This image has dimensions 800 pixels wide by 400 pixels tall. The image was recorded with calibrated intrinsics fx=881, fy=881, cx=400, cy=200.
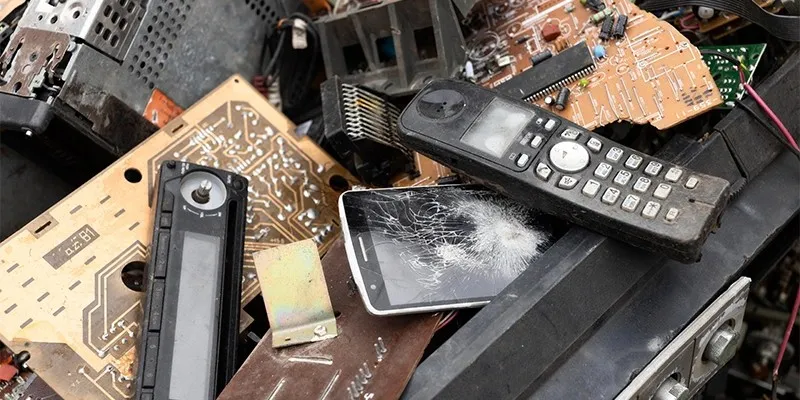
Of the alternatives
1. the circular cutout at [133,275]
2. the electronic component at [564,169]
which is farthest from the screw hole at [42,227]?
the electronic component at [564,169]

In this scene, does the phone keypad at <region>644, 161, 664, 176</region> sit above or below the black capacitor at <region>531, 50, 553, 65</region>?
above

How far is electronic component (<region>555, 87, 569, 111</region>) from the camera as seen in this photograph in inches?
49.8

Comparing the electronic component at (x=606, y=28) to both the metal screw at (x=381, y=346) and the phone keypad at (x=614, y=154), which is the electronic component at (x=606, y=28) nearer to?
the phone keypad at (x=614, y=154)

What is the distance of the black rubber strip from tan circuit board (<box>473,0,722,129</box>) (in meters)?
0.07

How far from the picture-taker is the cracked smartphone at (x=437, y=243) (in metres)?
1.03

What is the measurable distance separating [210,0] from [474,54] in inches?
17.3

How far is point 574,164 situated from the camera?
1069 millimetres

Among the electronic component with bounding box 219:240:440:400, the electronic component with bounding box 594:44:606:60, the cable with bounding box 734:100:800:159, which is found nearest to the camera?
the electronic component with bounding box 219:240:440:400

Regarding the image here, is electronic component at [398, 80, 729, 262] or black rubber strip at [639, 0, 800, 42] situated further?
black rubber strip at [639, 0, 800, 42]

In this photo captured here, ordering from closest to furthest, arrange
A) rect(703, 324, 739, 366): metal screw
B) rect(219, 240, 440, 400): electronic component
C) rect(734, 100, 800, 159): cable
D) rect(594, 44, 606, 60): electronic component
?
rect(219, 240, 440, 400): electronic component < rect(703, 324, 739, 366): metal screw < rect(734, 100, 800, 159): cable < rect(594, 44, 606, 60): electronic component

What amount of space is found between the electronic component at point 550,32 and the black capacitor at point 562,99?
0.39 feet

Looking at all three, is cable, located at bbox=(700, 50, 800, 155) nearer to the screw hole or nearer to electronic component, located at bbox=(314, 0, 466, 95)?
electronic component, located at bbox=(314, 0, 466, 95)

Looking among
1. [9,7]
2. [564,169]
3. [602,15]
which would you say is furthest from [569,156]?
[9,7]

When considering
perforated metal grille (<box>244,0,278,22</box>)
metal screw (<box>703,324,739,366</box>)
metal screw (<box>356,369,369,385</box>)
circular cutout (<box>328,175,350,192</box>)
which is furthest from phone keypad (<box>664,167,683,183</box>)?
perforated metal grille (<box>244,0,278,22</box>)
